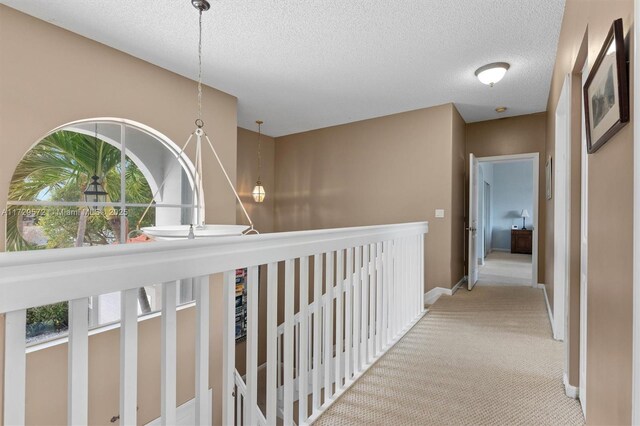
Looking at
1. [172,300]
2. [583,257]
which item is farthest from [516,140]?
[172,300]

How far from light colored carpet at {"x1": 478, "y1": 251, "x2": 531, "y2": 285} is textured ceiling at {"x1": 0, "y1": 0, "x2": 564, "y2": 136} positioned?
256 centimetres

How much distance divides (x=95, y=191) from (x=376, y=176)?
3520 mm

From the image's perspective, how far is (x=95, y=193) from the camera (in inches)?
112

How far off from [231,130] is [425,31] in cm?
243

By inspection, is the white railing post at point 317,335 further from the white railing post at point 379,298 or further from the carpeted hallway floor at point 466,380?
the white railing post at point 379,298

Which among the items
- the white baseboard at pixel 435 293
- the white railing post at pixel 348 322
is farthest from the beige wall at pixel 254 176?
the white railing post at pixel 348 322

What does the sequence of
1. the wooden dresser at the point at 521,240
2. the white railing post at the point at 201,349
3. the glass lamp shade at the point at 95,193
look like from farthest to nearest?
the wooden dresser at the point at 521,240, the glass lamp shade at the point at 95,193, the white railing post at the point at 201,349

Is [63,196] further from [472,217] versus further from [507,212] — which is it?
[507,212]

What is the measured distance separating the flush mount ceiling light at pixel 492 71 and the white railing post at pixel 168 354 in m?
3.38

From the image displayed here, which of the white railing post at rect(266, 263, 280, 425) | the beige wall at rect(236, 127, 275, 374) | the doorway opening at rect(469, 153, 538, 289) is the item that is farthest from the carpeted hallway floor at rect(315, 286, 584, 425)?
the doorway opening at rect(469, 153, 538, 289)

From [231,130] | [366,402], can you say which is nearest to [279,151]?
[231,130]

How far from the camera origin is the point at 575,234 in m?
1.86

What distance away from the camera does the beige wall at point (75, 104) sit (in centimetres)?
224

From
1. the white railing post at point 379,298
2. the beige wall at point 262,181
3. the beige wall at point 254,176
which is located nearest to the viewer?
the white railing post at point 379,298
